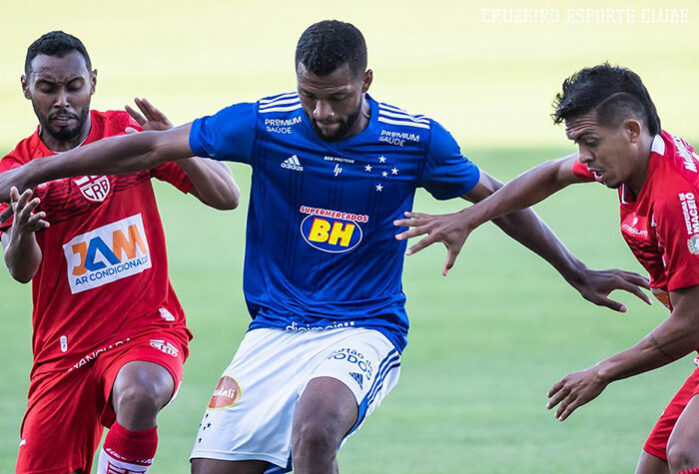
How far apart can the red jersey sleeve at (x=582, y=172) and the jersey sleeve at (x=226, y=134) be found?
1500 millimetres

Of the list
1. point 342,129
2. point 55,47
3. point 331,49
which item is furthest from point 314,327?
point 55,47

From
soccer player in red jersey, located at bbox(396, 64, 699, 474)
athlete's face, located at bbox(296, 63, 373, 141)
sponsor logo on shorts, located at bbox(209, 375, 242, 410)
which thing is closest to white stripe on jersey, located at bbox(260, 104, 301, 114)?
athlete's face, located at bbox(296, 63, 373, 141)

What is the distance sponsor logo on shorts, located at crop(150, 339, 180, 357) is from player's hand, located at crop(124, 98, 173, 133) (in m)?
1.06

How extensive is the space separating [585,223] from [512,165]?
13.2 feet

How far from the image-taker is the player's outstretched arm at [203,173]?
5.92 meters

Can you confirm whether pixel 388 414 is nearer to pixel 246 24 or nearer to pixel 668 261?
pixel 668 261

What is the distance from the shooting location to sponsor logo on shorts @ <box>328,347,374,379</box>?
5188mm

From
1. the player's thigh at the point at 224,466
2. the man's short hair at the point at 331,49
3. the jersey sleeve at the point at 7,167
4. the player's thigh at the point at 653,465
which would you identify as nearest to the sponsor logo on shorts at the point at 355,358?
the player's thigh at the point at 224,466

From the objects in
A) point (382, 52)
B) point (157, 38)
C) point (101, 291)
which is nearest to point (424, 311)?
point (101, 291)

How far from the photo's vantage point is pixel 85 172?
17.7ft

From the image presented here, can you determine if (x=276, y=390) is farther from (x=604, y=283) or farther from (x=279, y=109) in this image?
(x=604, y=283)

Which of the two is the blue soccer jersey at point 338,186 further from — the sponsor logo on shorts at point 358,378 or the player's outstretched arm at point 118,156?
the sponsor logo on shorts at point 358,378

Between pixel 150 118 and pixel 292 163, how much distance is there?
876mm

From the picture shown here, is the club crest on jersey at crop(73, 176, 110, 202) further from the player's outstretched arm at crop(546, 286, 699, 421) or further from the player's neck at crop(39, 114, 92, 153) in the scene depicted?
the player's outstretched arm at crop(546, 286, 699, 421)
